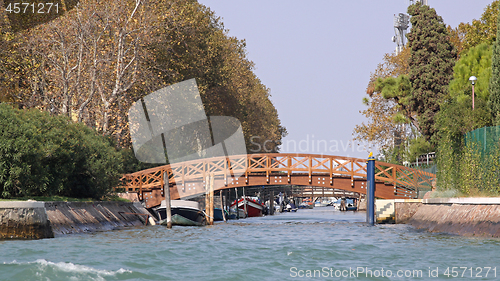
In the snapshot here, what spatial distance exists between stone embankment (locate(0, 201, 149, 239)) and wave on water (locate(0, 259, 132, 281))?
5.00 meters

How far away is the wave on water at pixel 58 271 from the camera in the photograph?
34.9ft

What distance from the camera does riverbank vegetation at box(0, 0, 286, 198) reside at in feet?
67.2

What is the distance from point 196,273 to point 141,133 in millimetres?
24058

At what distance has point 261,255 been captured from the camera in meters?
15.1

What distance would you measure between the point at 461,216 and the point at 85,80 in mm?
20494

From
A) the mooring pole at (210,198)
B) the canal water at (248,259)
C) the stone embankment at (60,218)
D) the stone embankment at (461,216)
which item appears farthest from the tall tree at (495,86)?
the stone embankment at (60,218)

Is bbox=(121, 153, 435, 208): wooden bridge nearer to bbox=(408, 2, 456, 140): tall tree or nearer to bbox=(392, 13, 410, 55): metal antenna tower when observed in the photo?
bbox=(408, 2, 456, 140): tall tree

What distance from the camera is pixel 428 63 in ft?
118

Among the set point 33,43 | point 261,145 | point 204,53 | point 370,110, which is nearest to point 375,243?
point 33,43

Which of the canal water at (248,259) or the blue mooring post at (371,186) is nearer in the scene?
the canal water at (248,259)

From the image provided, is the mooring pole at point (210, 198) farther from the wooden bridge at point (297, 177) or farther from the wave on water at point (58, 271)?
the wave on water at point (58, 271)

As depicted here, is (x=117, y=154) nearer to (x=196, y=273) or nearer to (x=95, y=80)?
(x=95, y=80)

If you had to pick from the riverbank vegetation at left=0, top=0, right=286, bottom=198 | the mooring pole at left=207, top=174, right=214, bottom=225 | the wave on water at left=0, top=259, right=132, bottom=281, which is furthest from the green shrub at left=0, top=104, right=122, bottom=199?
the wave on water at left=0, top=259, right=132, bottom=281

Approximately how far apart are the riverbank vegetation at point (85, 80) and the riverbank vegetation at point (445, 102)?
506 inches
